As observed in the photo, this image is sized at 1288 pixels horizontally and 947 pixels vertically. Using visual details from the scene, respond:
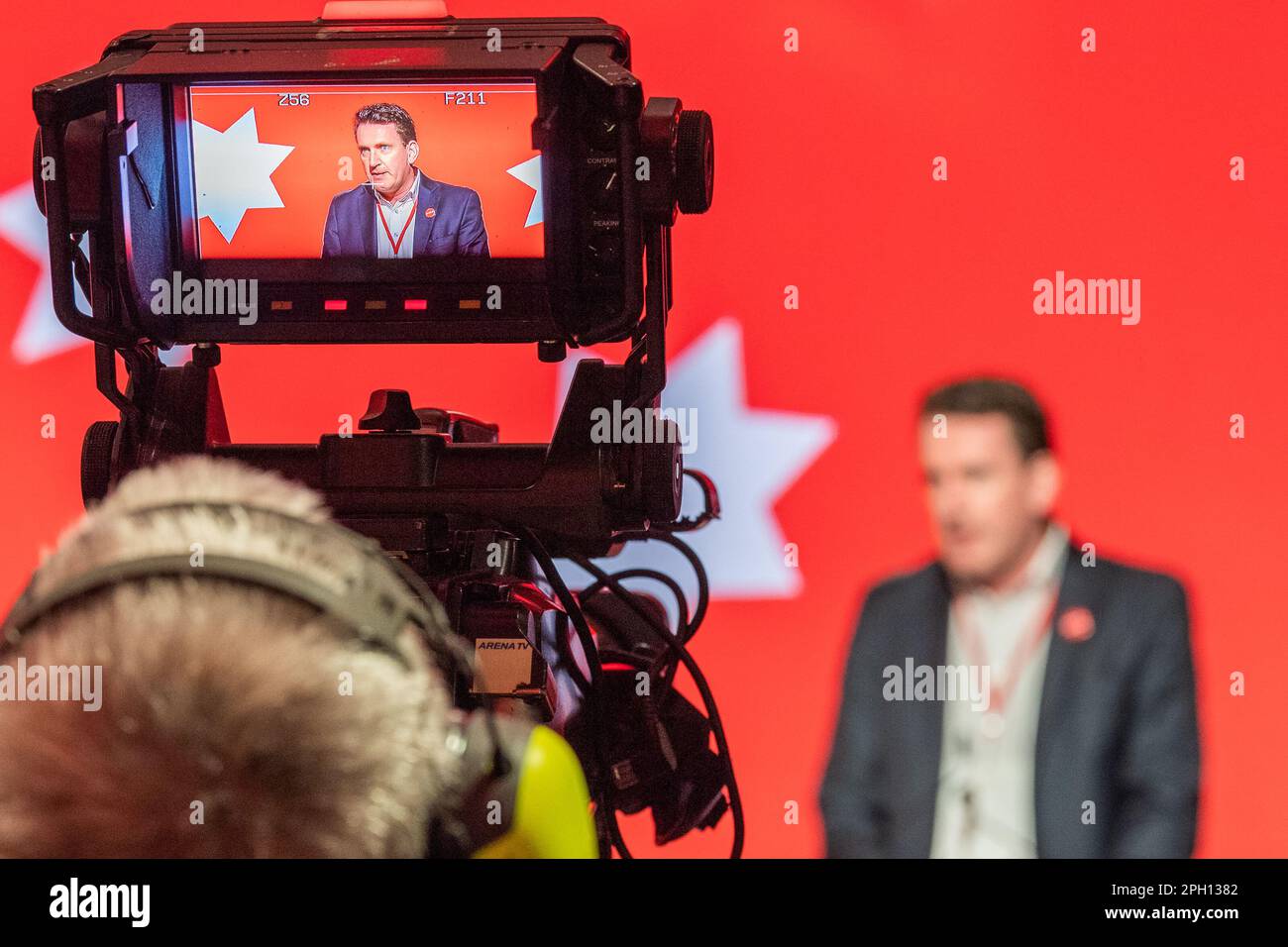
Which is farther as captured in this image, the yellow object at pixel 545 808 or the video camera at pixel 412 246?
the video camera at pixel 412 246

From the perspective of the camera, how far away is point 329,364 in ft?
6.43

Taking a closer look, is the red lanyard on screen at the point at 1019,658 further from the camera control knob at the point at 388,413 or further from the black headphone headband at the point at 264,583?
the black headphone headband at the point at 264,583

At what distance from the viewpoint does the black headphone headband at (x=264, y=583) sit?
19.1 inches

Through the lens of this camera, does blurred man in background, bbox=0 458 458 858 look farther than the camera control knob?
No

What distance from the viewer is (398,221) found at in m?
1.27

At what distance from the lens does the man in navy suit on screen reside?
1.26 meters

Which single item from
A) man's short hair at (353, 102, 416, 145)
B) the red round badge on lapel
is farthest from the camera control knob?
the red round badge on lapel

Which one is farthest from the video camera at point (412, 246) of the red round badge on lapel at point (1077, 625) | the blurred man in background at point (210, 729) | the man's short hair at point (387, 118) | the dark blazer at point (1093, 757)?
the blurred man in background at point (210, 729)

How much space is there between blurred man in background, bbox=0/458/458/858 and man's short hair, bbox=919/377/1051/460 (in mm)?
974

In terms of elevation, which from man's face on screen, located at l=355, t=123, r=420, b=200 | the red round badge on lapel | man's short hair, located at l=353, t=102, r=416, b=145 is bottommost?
the red round badge on lapel

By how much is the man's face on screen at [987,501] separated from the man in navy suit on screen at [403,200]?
523 mm

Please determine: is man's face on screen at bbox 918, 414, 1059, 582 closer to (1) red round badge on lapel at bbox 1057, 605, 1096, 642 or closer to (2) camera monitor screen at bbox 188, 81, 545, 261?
(1) red round badge on lapel at bbox 1057, 605, 1096, 642

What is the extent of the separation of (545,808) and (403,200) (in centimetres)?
81
